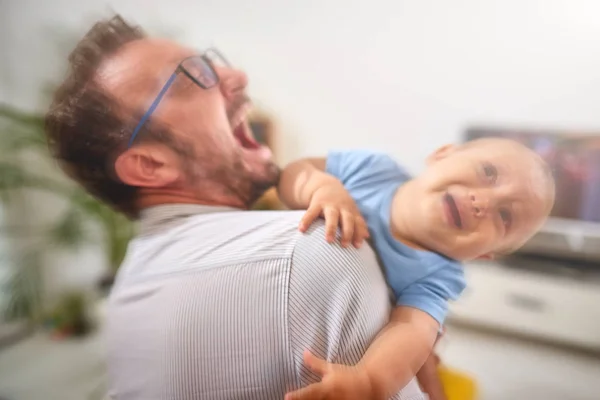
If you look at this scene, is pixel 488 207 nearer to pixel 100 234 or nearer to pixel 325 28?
pixel 325 28

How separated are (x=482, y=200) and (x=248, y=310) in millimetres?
284

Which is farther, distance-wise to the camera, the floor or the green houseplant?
the green houseplant

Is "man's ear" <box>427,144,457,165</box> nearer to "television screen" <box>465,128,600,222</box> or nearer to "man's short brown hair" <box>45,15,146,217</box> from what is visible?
"television screen" <box>465,128,600,222</box>

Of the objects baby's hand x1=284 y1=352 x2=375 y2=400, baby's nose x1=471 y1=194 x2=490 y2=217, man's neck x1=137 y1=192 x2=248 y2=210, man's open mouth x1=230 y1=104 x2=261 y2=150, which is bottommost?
baby's hand x1=284 y1=352 x2=375 y2=400

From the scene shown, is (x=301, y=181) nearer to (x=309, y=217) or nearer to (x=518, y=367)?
(x=309, y=217)

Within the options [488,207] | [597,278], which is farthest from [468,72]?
[597,278]

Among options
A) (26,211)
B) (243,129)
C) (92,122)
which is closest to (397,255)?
(243,129)

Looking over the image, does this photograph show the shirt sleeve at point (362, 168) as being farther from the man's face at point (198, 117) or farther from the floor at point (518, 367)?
the floor at point (518, 367)

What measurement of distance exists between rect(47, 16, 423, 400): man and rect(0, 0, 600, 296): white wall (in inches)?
2.3

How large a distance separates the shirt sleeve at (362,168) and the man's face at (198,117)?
91 millimetres

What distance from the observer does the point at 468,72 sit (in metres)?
0.71

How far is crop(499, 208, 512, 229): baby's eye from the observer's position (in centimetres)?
64

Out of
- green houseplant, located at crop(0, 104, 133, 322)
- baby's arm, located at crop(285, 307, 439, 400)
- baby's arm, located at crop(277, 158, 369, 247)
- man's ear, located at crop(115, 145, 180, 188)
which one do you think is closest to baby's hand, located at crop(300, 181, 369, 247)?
baby's arm, located at crop(277, 158, 369, 247)

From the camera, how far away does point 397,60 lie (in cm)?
75
